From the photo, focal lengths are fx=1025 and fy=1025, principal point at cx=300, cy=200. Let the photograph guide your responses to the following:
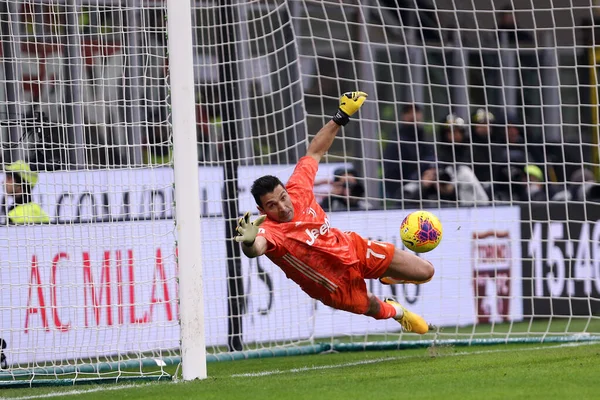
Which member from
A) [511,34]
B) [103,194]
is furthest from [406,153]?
[103,194]

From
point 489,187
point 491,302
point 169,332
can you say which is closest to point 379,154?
point 489,187

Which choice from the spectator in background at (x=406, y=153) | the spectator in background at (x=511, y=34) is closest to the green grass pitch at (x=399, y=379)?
the spectator in background at (x=406, y=153)

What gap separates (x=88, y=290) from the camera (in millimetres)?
10492

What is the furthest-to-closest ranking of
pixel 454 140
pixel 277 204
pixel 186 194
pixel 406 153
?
pixel 406 153, pixel 454 140, pixel 277 204, pixel 186 194

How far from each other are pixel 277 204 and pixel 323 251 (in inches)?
26.3

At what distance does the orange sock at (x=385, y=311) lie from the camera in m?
9.73

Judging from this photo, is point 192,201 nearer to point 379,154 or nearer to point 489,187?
point 379,154

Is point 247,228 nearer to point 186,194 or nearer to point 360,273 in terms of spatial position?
point 186,194

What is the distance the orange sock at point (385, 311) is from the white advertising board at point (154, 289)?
6.42 ft

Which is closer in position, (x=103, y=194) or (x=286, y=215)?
(x=286, y=215)

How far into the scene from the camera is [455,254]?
1325cm

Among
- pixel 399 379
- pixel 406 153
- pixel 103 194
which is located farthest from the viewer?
pixel 406 153

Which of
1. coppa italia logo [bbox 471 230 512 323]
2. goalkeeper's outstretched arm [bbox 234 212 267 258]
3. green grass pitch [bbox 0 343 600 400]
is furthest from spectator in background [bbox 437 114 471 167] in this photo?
goalkeeper's outstretched arm [bbox 234 212 267 258]

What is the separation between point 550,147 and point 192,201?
7.52 metres
